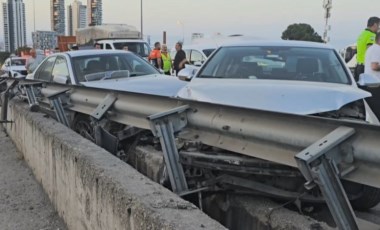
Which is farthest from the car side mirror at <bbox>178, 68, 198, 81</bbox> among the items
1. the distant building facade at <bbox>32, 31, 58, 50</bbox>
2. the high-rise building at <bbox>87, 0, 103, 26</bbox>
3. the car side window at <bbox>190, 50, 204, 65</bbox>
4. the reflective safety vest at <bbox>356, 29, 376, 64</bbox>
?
the distant building facade at <bbox>32, 31, 58, 50</bbox>

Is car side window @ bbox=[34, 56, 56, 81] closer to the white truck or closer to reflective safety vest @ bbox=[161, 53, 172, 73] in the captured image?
reflective safety vest @ bbox=[161, 53, 172, 73]

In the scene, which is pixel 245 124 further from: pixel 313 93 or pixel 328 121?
pixel 313 93

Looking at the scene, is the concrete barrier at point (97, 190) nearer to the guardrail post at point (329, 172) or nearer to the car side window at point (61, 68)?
the guardrail post at point (329, 172)

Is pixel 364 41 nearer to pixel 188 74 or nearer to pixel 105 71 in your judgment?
pixel 188 74

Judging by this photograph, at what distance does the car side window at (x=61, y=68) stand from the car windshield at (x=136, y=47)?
56.3 feet

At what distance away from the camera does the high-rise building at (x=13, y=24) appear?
87.3m

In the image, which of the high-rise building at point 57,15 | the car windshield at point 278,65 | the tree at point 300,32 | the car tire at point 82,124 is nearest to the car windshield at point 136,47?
the car tire at point 82,124

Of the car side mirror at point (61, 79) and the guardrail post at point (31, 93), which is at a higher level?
the car side mirror at point (61, 79)

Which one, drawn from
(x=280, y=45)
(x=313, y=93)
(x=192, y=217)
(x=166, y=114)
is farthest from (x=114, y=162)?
(x=280, y=45)

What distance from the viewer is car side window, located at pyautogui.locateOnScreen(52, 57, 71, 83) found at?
914cm

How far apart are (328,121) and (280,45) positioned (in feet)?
11.5

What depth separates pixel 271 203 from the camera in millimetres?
3840

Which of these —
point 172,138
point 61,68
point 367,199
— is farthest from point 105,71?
point 367,199

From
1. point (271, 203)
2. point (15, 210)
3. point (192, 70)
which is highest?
point (192, 70)
